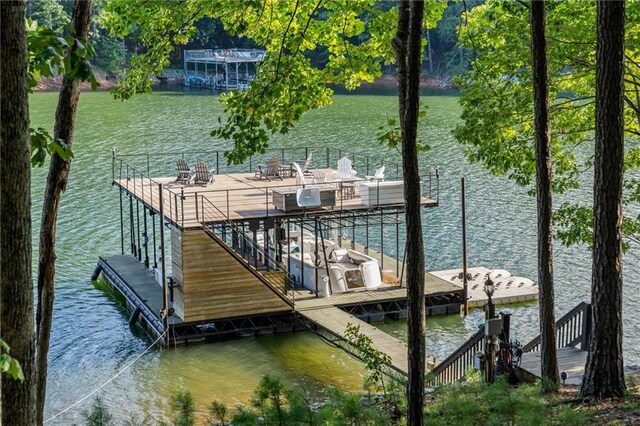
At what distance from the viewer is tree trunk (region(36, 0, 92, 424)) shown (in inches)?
320

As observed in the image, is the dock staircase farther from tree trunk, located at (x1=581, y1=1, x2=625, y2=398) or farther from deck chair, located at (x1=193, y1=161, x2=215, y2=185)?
deck chair, located at (x1=193, y1=161, x2=215, y2=185)

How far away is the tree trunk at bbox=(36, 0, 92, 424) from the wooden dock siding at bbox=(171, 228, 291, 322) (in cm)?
1275

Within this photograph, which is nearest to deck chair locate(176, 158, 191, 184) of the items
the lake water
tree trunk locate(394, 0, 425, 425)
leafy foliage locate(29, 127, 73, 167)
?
the lake water

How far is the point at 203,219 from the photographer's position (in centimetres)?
2205

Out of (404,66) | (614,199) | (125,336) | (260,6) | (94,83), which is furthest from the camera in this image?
(125,336)

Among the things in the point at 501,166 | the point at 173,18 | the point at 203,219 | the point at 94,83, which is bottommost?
the point at 203,219

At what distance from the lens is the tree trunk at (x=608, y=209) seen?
1001 cm

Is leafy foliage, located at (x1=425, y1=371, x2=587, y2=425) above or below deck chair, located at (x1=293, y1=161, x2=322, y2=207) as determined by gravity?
below

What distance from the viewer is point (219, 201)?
80.3ft

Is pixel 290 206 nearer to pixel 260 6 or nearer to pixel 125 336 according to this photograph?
pixel 125 336

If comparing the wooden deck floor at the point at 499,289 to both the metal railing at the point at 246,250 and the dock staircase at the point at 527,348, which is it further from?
the dock staircase at the point at 527,348

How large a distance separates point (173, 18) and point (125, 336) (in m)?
11.4

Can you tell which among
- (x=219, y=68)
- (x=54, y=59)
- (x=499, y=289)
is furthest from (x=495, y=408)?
(x=219, y=68)

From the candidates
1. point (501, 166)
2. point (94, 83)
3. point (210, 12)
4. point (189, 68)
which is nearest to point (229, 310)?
point (501, 166)
